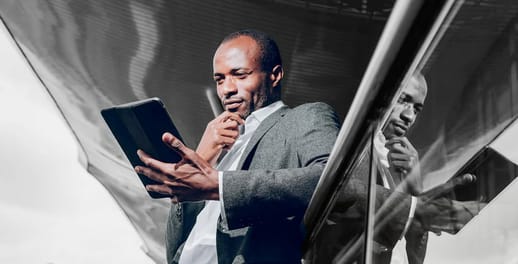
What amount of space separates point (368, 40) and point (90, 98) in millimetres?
1379

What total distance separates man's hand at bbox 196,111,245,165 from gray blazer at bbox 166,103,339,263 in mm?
194

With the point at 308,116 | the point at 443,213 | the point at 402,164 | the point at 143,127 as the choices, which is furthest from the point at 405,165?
the point at 143,127

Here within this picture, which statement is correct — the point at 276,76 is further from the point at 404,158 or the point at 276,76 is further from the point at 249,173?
the point at 404,158

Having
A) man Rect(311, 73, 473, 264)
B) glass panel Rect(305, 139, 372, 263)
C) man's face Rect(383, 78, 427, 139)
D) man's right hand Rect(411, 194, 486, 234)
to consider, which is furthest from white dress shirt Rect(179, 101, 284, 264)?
man's right hand Rect(411, 194, 486, 234)

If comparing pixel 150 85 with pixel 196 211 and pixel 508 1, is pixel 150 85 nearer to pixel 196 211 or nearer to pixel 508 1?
pixel 196 211

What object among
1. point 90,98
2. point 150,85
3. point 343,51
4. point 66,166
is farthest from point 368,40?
Answer: point 66,166

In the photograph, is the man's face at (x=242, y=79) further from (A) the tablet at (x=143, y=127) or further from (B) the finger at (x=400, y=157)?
(B) the finger at (x=400, y=157)

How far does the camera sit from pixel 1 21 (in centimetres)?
321

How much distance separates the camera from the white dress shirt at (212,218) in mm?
1772

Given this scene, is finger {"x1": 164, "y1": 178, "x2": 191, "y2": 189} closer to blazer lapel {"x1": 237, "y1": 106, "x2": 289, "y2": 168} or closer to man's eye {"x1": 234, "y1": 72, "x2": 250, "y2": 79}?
blazer lapel {"x1": 237, "y1": 106, "x2": 289, "y2": 168}

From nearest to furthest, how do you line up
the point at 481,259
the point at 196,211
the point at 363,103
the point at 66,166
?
the point at 481,259
the point at 363,103
the point at 196,211
the point at 66,166

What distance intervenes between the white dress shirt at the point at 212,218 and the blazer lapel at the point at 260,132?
24 mm

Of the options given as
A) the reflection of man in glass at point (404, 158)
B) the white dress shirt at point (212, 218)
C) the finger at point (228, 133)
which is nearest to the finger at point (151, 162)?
the white dress shirt at point (212, 218)

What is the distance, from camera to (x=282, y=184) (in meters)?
1.66
